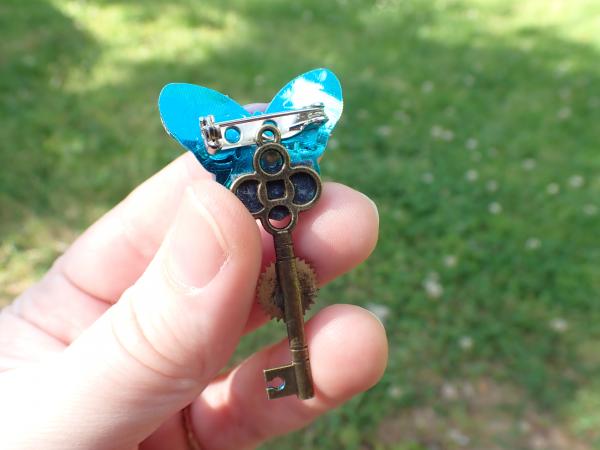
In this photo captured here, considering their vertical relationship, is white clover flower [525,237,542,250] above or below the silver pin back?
below

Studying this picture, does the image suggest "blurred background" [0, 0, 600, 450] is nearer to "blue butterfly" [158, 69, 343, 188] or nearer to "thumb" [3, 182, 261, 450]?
"thumb" [3, 182, 261, 450]

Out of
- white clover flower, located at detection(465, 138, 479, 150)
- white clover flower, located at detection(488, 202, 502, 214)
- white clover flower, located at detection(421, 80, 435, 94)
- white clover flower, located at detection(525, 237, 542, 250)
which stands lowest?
white clover flower, located at detection(525, 237, 542, 250)

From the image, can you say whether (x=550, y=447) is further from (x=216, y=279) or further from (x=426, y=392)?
(x=216, y=279)

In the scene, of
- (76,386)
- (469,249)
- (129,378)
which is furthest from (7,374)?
(469,249)

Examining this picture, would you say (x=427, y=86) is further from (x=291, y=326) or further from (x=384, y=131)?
(x=291, y=326)

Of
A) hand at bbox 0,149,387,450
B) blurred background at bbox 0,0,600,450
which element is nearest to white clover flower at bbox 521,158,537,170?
blurred background at bbox 0,0,600,450

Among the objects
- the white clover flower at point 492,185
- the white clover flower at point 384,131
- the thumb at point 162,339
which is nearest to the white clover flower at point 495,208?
the white clover flower at point 492,185

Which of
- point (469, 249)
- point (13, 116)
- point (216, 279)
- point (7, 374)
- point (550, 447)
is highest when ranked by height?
point (216, 279)
